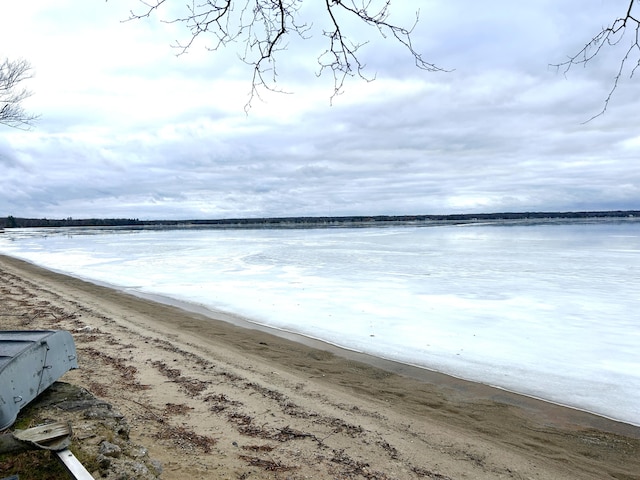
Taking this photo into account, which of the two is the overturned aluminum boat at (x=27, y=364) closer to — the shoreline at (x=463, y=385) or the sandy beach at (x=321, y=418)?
the sandy beach at (x=321, y=418)

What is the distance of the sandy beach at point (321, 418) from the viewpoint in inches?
143

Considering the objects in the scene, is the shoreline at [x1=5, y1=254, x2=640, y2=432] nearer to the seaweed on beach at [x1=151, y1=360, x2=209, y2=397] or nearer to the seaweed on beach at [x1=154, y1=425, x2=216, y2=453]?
the seaweed on beach at [x1=151, y1=360, x2=209, y2=397]

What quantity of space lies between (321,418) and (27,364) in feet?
8.17

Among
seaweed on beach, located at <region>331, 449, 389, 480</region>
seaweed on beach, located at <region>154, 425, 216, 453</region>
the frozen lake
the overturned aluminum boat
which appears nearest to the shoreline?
the frozen lake

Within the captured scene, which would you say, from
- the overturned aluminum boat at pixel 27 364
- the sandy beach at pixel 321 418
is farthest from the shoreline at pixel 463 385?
the overturned aluminum boat at pixel 27 364

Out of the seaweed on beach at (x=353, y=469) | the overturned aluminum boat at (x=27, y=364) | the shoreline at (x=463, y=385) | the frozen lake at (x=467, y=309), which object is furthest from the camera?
the frozen lake at (x=467, y=309)

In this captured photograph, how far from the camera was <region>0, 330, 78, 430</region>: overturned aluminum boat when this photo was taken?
10.6ft

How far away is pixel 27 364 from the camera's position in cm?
351

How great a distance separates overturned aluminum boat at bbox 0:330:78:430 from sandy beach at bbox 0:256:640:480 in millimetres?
757

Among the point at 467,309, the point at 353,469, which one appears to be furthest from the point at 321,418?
the point at 467,309

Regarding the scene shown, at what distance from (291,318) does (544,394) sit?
5.16 metres

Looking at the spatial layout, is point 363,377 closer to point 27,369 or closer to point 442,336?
point 442,336

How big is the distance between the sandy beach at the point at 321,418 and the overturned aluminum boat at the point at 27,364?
0.76 metres

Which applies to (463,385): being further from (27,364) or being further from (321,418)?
(27,364)
